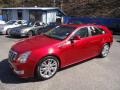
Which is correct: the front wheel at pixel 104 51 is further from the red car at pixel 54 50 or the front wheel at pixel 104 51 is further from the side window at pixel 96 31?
the side window at pixel 96 31

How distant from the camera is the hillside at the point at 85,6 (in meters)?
35.9

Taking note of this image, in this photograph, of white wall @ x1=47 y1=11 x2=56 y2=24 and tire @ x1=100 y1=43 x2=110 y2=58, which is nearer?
tire @ x1=100 y1=43 x2=110 y2=58

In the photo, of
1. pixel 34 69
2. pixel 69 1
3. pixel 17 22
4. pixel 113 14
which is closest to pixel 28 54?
pixel 34 69

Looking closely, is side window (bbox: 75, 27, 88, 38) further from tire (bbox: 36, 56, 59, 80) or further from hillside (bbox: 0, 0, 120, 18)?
hillside (bbox: 0, 0, 120, 18)

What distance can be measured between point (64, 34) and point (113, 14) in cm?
2809

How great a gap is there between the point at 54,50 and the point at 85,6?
119ft

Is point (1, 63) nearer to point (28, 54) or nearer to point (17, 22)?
point (28, 54)

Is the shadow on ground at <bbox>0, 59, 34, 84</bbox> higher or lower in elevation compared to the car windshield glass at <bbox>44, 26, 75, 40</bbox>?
lower

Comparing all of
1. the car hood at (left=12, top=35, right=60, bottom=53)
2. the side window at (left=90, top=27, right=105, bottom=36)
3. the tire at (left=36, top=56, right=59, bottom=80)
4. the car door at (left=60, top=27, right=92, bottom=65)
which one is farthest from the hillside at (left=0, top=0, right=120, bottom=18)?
the tire at (left=36, top=56, right=59, bottom=80)

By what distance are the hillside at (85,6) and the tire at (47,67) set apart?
27.4m

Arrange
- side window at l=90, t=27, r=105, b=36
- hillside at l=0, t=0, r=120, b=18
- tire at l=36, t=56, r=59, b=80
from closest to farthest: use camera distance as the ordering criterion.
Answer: tire at l=36, t=56, r=59, b=80
side window at l=90, t=27, r=105, b=36
hillside at l=0, t=0, r=120, b=18

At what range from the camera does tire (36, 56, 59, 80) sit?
6535 mm

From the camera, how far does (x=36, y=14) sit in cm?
3155

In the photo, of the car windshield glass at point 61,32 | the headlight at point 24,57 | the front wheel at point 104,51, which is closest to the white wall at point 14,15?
the front wheel at point 104,51
